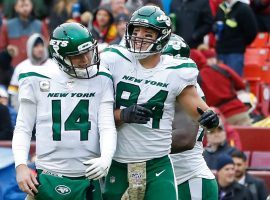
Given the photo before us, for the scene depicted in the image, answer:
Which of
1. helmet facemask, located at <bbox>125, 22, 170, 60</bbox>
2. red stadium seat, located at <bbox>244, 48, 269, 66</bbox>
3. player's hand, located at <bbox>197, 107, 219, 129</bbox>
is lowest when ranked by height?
red stadium seat, located at <bbox>244, 48, 269, 66</bbox>

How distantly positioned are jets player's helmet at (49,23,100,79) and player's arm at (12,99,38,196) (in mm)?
315

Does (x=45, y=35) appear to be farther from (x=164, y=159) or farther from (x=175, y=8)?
(x=164, y=159)

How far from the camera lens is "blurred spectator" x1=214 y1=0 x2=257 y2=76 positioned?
1395 centimetres

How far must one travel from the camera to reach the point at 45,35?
47.5 ft

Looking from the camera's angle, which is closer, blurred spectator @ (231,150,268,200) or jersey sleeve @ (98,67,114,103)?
jersey sleeve @ (98,67,114,103)

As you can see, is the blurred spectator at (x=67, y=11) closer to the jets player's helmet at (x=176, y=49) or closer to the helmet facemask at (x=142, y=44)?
the jets player's helmet at (x=176, y=49)

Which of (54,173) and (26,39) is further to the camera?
(26,39)

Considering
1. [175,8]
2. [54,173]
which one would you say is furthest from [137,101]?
[175,8]

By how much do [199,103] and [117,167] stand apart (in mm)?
648

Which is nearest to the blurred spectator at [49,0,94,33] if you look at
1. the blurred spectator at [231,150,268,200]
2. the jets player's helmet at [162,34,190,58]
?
the blurred spectator at [231,150,268,200]

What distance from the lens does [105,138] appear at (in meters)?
6.59

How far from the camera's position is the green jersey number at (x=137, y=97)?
689cm

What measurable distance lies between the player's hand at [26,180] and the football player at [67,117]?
0.10 feet

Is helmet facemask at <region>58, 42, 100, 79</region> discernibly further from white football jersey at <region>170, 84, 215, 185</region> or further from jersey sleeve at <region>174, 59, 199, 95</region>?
→ white football jersey at <region>170, 84, 215, 185</region>
